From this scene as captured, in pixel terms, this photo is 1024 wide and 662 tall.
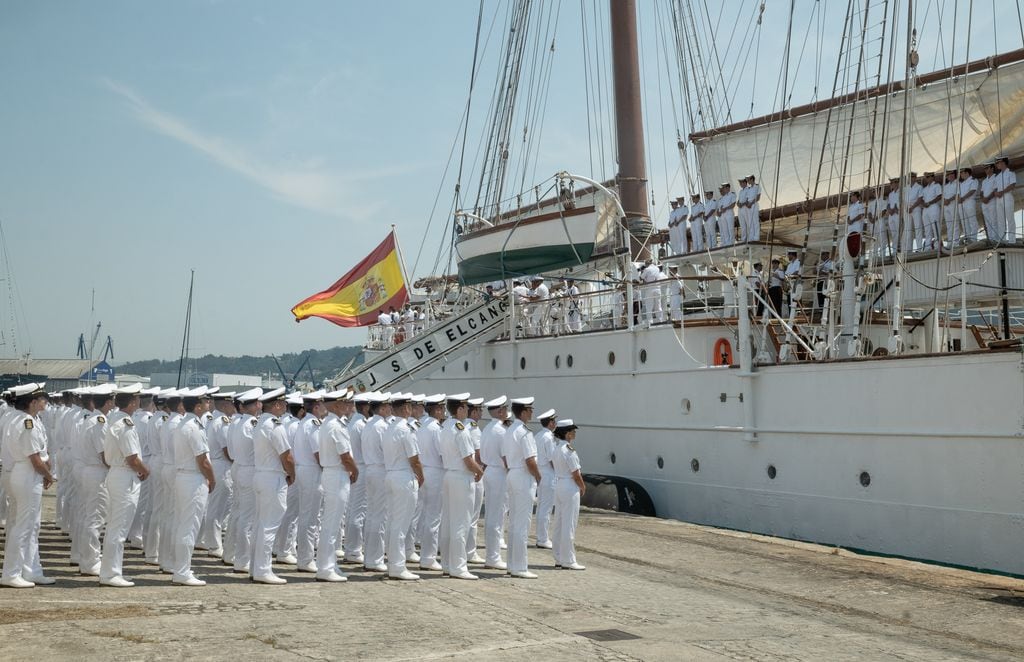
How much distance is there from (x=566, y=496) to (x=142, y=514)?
5153 mm

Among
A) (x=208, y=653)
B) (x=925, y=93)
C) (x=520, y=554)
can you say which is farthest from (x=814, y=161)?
(x=208, y=653)

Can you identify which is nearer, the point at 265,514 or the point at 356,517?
the point at 265,514

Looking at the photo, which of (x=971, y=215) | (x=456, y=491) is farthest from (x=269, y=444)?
(x=971, y=215)

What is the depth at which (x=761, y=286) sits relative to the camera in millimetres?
15727

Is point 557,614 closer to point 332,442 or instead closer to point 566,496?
point 566,496

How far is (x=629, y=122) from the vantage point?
2156 cm

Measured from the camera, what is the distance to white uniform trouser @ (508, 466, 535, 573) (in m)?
9.66

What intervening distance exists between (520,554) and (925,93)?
56.6ft

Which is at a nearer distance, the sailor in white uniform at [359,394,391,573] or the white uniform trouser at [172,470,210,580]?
the white uniform trouser at [172,470,210,580]

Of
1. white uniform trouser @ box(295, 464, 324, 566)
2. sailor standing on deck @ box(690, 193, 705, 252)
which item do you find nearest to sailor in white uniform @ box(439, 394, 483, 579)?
white uniform trouser @ box(295, 464, 324, 566)

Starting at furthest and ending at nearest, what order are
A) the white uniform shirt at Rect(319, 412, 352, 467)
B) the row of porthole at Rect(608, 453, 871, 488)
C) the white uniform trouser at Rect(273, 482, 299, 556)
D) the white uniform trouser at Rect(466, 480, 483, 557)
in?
the row of porthole at Rect(608, 453, 871, 488) → the white uniform trouser at Rect(466, 480, 483, 557) → the white uniform trouser at Rect(273, 482, 299, 556) → the white uniform shirt at Rect(319, 412, 352, 467)

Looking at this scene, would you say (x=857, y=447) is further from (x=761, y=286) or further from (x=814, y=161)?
(x=814, y=161)

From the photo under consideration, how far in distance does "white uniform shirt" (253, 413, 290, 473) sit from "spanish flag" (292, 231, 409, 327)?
16.5m

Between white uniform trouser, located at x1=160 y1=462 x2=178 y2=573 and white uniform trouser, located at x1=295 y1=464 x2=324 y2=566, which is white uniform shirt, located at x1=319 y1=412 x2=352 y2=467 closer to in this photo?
white uniform trouser, located at x1=295 y1=464 x2=324 y2=566
